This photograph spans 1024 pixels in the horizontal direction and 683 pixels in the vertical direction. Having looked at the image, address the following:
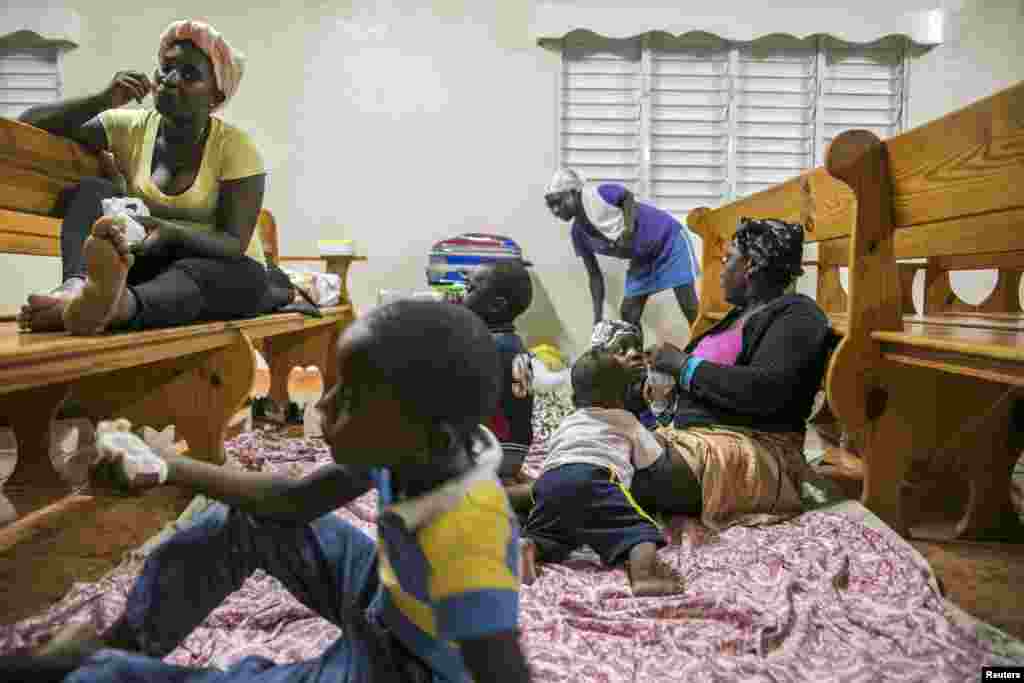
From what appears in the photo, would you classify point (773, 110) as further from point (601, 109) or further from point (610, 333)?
point (610, 333)

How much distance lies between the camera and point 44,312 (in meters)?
1.43

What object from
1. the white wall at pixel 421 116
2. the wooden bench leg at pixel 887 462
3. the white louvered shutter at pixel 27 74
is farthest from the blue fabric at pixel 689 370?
the white louvered shutter at pixel 27 74

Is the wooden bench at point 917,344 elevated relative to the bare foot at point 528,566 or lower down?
elevated

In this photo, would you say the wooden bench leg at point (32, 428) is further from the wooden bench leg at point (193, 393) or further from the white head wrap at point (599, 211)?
the white head wrap at point (599, 211)

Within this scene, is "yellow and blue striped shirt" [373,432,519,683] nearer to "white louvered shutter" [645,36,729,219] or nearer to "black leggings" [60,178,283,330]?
"black leggings" [60,178,283,330]

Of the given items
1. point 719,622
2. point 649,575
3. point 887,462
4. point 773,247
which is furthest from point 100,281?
point 887,462

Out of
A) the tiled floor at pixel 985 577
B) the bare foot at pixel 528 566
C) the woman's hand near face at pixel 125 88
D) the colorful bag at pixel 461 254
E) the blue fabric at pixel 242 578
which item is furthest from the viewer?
the colorful bag at pixel 461 254

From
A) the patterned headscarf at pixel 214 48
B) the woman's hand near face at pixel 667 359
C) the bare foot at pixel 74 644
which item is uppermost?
the patterned headscarf at pixel 214 48

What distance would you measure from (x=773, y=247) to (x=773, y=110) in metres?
3.15

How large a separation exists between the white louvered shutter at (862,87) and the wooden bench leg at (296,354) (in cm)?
342

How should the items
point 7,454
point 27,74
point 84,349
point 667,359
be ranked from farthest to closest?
point 27,74 < point 7,454 < point 667,359 < point 84,349

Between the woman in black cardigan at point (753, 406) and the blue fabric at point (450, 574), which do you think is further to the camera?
the woman in black cardigan at point (753, 406)

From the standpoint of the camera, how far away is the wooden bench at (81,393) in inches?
55.1

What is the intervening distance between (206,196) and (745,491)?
165cm
